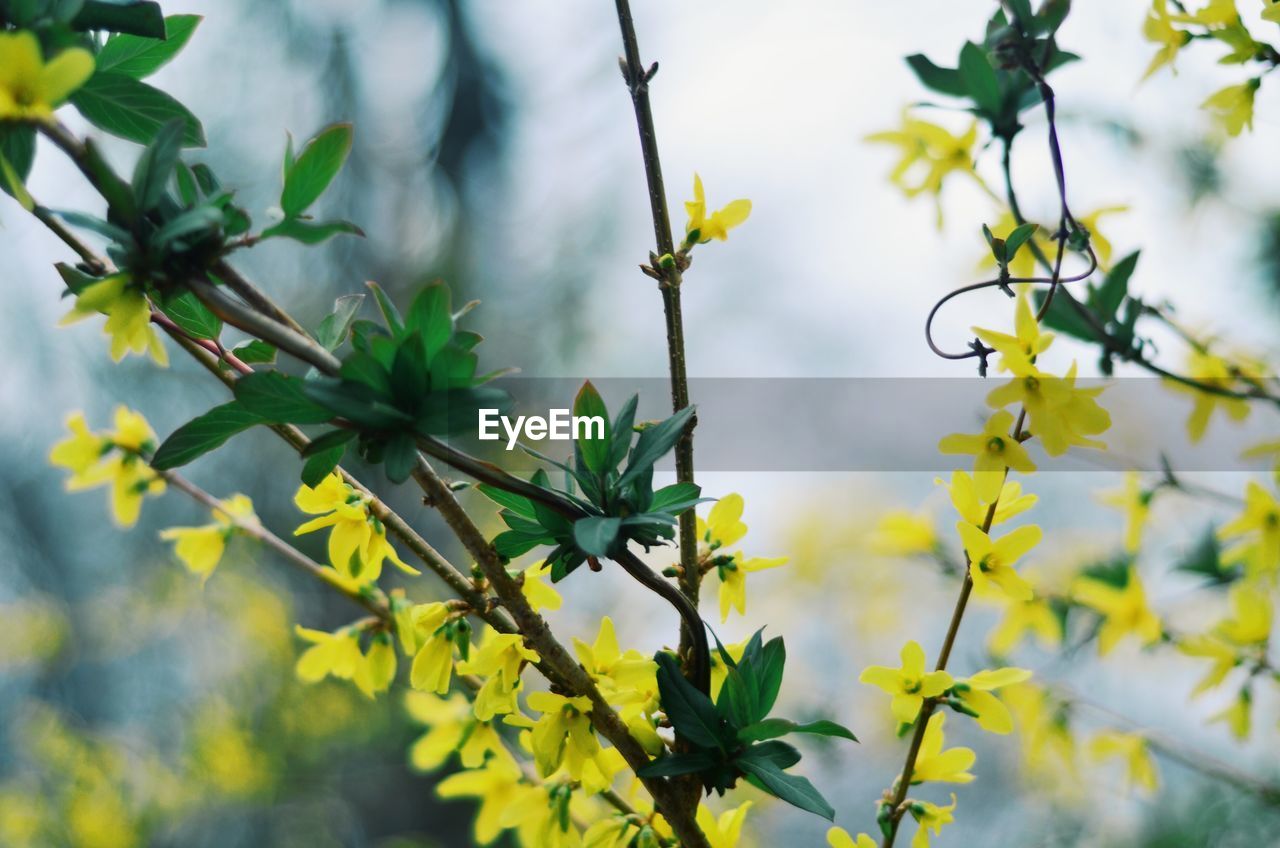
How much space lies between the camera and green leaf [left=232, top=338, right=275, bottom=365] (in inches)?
13.2

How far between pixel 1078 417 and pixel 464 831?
2030mm

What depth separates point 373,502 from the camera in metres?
0.35

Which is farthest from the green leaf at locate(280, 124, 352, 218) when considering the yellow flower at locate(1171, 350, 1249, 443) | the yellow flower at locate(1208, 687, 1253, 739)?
the yellow flower at locate(1208, 687, 1253, 739)

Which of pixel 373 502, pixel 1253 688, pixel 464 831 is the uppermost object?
pixel 464 831

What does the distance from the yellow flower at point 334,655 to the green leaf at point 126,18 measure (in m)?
0.25

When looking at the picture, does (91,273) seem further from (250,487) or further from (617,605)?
(250,487)

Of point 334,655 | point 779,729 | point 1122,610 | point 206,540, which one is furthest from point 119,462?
point 1122,610

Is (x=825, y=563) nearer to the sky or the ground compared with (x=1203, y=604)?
nearer to the sky

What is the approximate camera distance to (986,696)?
1.21 ft

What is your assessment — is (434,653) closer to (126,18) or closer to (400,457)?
(400,457)

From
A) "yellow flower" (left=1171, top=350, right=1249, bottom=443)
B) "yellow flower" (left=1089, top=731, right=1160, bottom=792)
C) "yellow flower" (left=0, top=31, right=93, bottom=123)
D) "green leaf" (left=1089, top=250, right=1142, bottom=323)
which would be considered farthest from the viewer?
"yellow flower" (left=1089, top=731, right=1160, bottom=792)

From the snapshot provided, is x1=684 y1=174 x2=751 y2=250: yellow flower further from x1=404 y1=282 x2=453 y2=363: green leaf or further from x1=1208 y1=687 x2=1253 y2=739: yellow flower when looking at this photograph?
x1=1208 y1=687 x2=1253 y2=739: yellow flower

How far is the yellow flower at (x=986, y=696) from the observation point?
1.20ft

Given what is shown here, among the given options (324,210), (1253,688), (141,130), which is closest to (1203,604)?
(1253,688)
